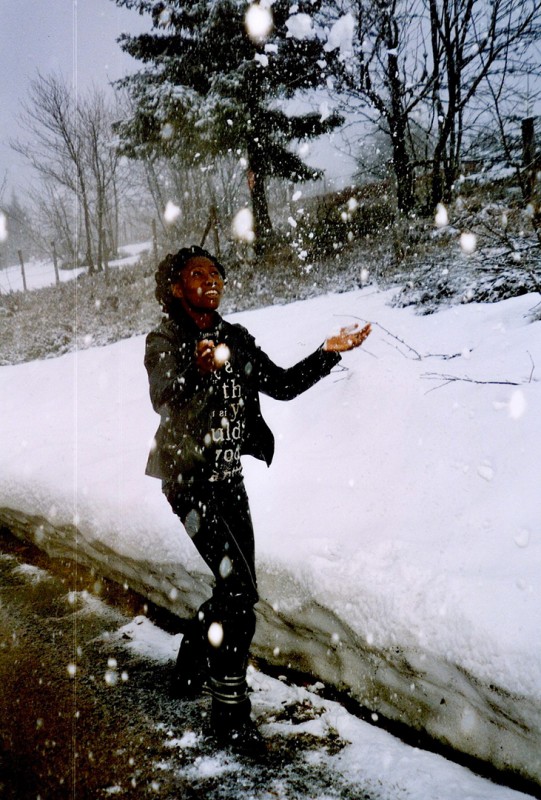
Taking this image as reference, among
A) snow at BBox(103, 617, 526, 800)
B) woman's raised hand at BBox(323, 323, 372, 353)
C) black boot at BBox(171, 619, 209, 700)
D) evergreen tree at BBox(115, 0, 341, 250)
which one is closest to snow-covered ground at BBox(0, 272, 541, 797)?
snow at BBox(103, 617, 526, 800)

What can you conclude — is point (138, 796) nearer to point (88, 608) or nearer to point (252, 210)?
point (88, 608)

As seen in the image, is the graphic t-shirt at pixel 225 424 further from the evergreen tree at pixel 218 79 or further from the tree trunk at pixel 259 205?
the tree trunk at pixel 259 205

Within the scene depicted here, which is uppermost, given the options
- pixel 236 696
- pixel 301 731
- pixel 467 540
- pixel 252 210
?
pixel 252 210

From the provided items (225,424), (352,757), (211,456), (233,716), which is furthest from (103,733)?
(225,424)

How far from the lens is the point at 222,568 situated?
2197 millimetres

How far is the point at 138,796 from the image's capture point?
1.94 metres

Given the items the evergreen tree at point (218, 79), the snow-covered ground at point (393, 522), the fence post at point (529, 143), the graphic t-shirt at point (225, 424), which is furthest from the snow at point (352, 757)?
the evergreen tree at point (218, 79)

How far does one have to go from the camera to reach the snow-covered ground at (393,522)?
6.58 feet

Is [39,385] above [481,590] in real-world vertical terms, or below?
above

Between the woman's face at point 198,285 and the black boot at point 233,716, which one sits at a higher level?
the woman's face at point 198,285

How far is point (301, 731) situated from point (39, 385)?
7169mm

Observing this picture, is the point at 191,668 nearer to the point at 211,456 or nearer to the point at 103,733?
the point at 103,733

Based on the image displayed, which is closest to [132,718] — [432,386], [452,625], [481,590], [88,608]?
[88,608]

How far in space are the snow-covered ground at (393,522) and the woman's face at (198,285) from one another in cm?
147
